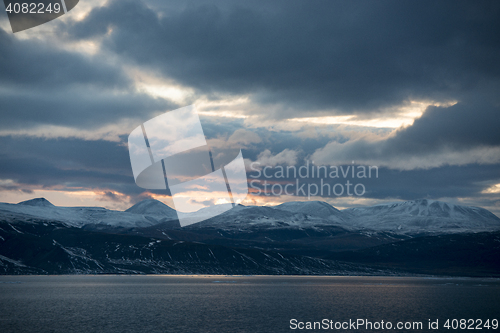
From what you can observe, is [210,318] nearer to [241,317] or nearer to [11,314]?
[241,317]

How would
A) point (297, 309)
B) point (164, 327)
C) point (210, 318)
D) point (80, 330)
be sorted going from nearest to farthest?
point (80, 330)
point (164, 327)
point (210, 318)
point (297, 309)

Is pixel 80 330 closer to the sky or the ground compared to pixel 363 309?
closer to the sky

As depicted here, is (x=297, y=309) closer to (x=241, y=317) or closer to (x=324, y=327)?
(x=241, y=317)

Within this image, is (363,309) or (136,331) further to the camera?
(363,309)

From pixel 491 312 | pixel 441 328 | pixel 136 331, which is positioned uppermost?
pixel 136 331

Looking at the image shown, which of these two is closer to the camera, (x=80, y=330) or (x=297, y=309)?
(x=80, y=330)

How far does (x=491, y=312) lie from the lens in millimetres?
180750

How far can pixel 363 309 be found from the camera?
18375 centimetres

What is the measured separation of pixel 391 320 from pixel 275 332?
53.3 meters

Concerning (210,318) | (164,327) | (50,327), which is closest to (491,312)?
(210,318)

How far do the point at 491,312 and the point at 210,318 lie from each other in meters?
119

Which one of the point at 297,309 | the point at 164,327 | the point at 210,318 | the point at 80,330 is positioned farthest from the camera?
the point at 297,309

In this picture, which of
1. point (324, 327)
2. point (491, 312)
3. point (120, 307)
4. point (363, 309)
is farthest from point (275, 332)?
point (491, 312)

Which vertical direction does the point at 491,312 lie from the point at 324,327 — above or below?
below
